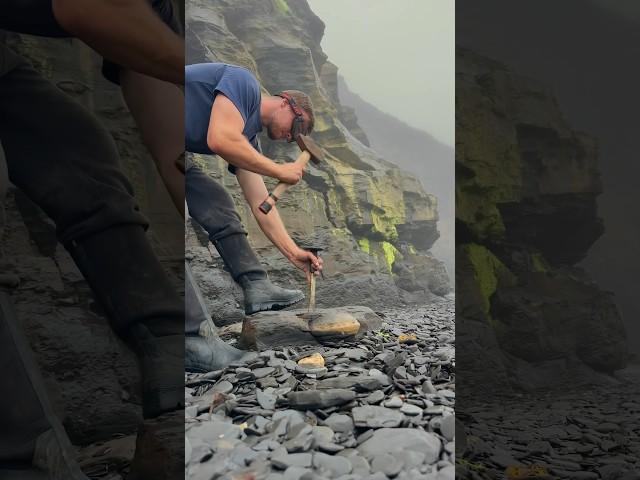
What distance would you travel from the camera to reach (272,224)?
2.16 metres

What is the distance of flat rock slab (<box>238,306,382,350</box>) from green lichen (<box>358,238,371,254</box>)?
0.31 metres

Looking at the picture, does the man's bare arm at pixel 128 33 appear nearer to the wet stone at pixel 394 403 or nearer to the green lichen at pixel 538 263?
the wet stone at pixel 394 403

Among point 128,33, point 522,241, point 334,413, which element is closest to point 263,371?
point 334,413

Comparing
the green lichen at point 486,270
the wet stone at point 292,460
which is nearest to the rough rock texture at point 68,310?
the wet stone at point 292,460

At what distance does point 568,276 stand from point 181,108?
204cm

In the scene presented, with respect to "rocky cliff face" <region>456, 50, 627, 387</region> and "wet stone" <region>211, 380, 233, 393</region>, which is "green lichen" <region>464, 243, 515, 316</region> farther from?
"wet stone" <region>211, 380, 233, 393</region>

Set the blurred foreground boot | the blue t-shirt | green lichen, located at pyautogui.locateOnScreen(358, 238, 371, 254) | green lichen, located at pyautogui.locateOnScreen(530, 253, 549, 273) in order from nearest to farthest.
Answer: the blurred foreground boot < the blue t-shirt < green lichen, located at pyautogui.locateOnScreen(358, 238, 371, 254) < green lichen, located at pyautogui.locateOnScreen(530, 253, 549, 273)

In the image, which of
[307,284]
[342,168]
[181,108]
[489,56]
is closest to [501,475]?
[307,284]

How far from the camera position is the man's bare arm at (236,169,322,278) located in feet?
7.08

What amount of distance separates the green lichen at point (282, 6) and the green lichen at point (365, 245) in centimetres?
111

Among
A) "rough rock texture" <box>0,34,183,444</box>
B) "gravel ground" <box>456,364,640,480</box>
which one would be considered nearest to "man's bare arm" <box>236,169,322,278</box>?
"rough rock texture" <box>0,34,183,444</box>

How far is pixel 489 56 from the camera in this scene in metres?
2.37

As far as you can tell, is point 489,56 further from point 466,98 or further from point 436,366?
point 436,366

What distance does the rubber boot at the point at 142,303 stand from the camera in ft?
6.67
